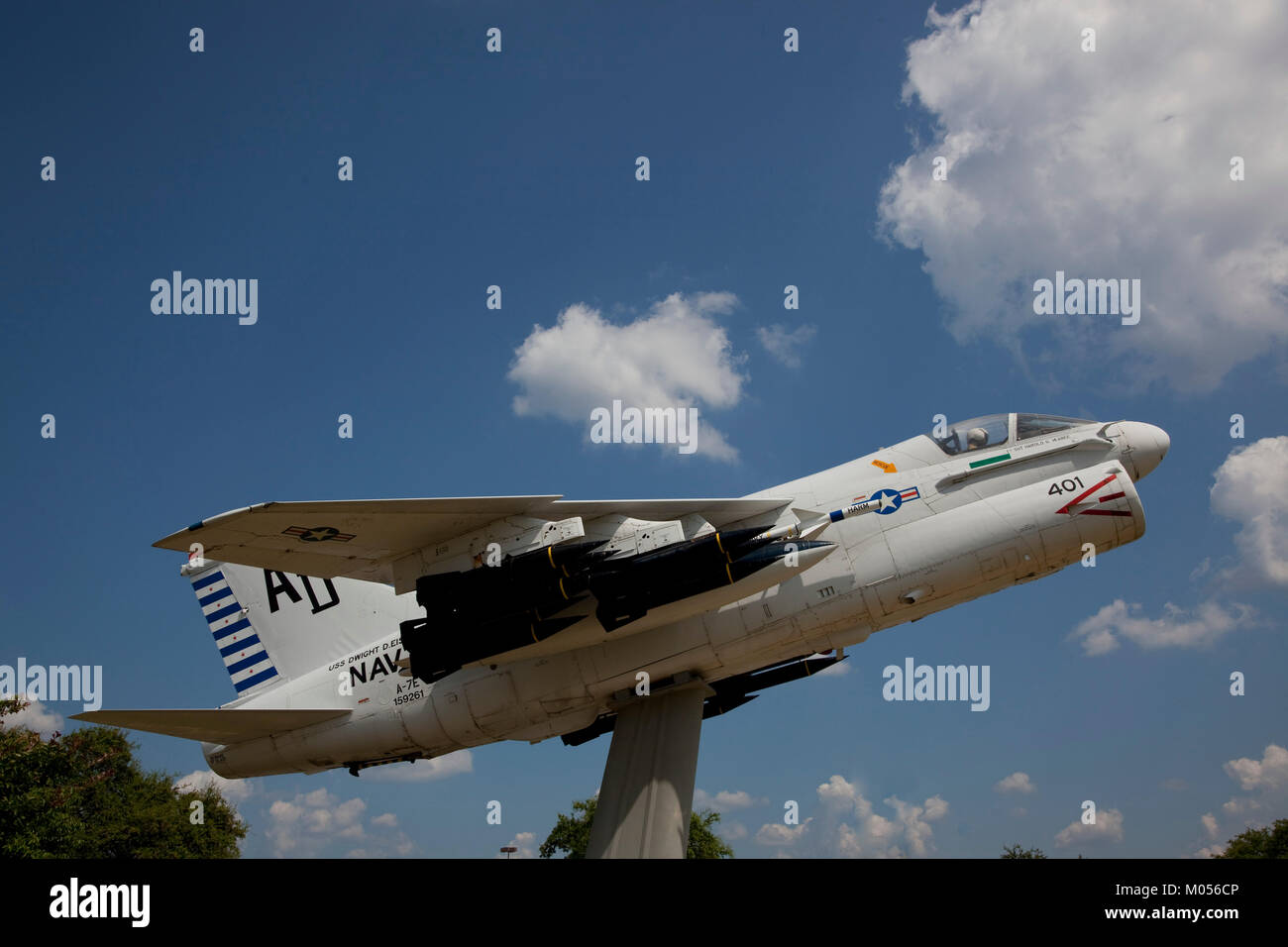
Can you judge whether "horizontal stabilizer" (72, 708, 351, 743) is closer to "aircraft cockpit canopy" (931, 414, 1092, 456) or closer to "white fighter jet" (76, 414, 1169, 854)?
"white fighter jet" (76, 414, 1169, 854)

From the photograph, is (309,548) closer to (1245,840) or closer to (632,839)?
(632,839)

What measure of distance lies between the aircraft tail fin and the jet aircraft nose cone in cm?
1067

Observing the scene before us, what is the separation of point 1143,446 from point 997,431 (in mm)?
1759

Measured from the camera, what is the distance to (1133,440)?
1047 centimetres

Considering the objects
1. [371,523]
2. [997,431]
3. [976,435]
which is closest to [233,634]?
[371,523]

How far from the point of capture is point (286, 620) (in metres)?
14.1

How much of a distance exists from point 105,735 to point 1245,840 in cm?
5218

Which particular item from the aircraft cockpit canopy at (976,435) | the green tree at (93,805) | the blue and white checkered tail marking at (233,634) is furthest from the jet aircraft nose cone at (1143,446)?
the green tree at (93,805)

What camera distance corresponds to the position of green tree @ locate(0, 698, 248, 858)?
2520 centimetres

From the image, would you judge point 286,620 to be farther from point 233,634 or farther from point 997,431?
point 997,431

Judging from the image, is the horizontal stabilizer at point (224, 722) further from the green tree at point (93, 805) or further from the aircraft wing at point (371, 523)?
the green tree at point (93, 805)

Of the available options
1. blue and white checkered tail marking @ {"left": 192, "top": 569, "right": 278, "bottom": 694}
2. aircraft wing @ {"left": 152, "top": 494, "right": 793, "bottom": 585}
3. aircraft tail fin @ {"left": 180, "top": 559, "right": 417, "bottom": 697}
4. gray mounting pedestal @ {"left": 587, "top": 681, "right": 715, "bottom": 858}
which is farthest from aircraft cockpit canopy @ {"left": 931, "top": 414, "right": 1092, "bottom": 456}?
blue and white checkered tail marking @ {"left": 192, "top": 569, "right": 278, "bottom": 694}

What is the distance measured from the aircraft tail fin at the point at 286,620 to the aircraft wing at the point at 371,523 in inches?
136
